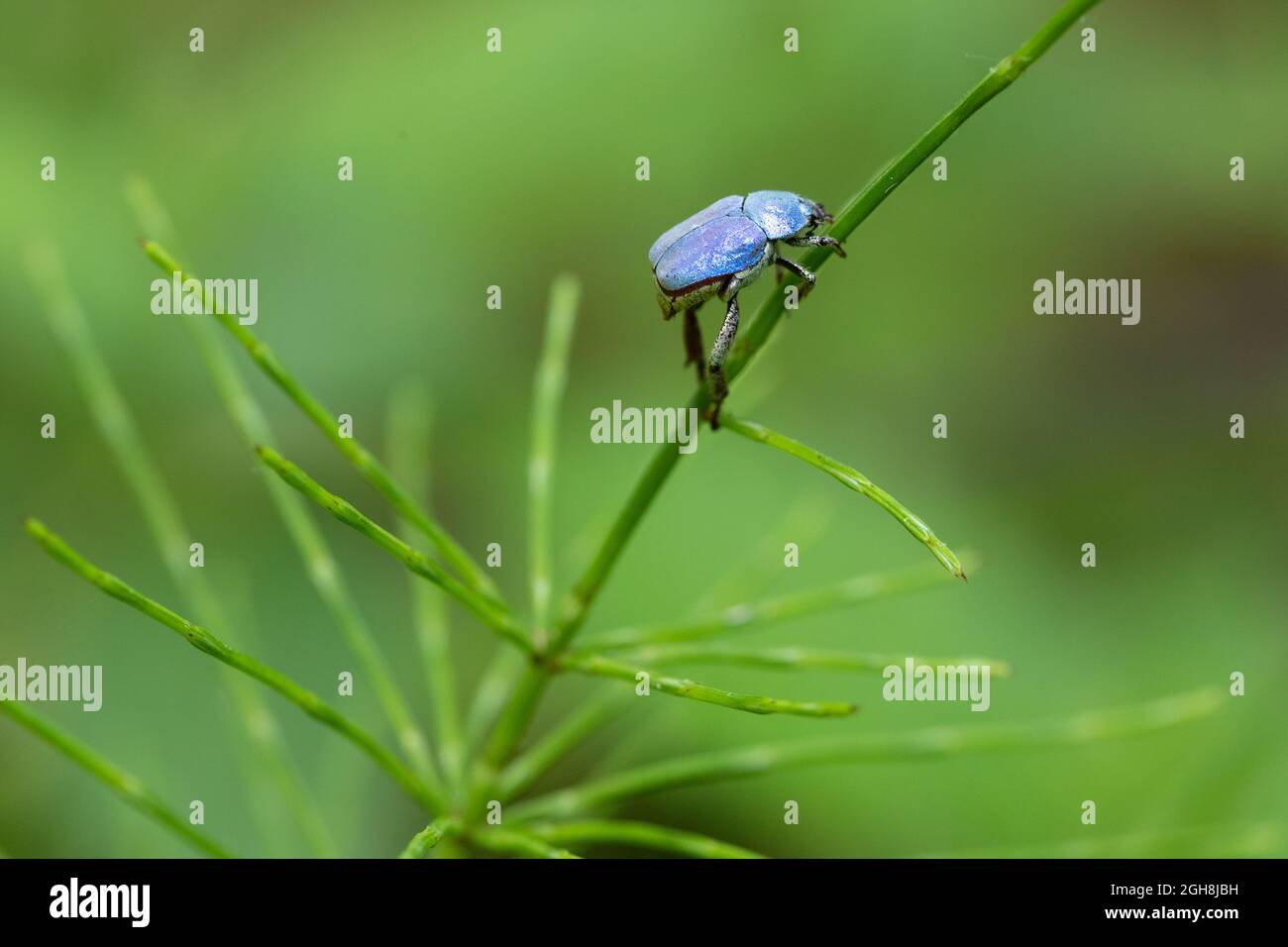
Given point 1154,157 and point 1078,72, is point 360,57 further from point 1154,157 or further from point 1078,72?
point 1154,157

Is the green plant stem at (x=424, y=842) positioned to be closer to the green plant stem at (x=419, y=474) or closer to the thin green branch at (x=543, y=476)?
the thin green branch at (x=543, y=476)

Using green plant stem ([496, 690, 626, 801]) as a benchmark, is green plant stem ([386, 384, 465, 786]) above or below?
above

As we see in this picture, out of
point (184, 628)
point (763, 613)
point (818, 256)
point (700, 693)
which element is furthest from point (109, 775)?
point (818, 256)

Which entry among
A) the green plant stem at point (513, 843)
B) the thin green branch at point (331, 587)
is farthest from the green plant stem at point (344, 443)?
the green plant stem at point (513, 843)

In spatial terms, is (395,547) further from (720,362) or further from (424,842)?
(720,362)

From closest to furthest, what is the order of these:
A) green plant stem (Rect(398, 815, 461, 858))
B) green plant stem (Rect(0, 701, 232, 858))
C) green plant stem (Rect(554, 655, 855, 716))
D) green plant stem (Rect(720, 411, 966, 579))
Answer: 1. green plant stem (Rect(720, 411, 966, 579))
2. green plant stem (Rect(554, 655, 855, 716))
3. green plant stem (Rect(398, 815, 461, 858))
4. green plant stem (Rect(0, 701, 232, 858))

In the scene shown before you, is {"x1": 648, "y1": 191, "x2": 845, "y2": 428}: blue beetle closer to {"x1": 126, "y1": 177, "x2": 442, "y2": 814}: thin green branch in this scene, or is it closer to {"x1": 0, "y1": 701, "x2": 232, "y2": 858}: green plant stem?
{"x1": 126, "y1": 177, "x2": 442, "y2": 814}: thin green branch

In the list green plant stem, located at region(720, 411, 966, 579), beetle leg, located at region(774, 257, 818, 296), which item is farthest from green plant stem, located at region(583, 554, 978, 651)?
beetle leg, located at region(774, 257, 818, 296)
